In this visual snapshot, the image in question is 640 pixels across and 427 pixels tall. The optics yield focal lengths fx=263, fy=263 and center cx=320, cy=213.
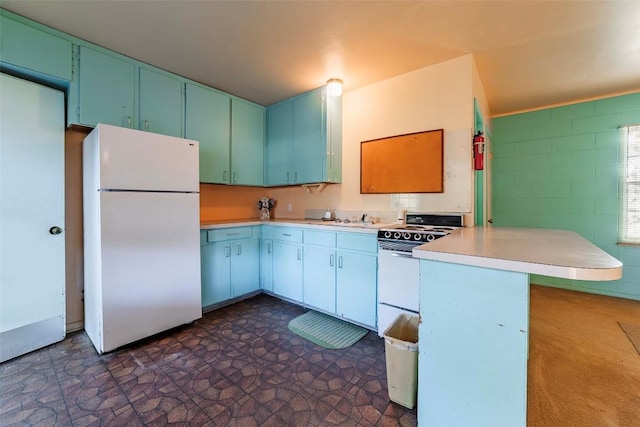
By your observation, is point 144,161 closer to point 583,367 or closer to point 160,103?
point 160,103

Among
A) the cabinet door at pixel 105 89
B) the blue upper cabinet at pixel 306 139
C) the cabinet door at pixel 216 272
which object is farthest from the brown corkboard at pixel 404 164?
the cabinet door at pixel 105 89

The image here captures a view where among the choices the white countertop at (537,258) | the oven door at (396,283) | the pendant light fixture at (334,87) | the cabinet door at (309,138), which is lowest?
the oven door at (396,283)

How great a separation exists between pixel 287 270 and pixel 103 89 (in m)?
2.40

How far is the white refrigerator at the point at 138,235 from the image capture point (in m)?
1.99

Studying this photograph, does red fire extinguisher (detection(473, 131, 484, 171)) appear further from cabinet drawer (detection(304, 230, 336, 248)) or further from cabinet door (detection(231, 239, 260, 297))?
cabinet door (detection(231, 239, 260, 297))

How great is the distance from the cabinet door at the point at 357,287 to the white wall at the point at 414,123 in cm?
76

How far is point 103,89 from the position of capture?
88.8 inches

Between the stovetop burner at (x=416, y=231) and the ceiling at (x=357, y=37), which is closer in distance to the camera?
the ceiling at (x=357, y=37)

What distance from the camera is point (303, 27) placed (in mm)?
1985

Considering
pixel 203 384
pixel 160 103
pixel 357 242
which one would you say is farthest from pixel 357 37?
pixel 203 384

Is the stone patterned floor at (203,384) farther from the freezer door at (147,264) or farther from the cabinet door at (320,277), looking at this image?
the cabinet door at (320,277)

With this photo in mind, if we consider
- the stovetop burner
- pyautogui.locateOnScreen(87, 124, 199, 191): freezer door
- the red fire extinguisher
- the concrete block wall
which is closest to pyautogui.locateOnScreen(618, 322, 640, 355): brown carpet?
the concrete block wall

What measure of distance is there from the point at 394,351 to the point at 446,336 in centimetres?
42

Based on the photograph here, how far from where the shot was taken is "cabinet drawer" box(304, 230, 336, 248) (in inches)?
104
